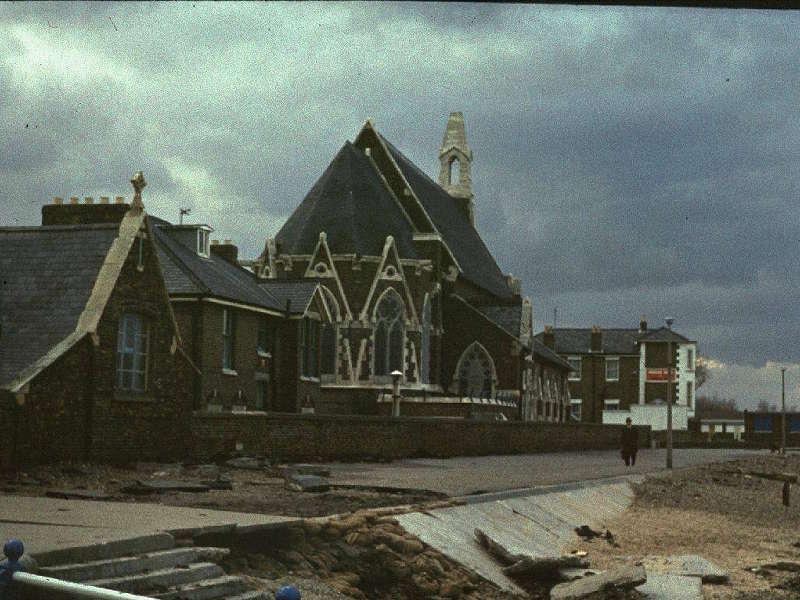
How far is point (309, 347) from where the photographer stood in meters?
43.4

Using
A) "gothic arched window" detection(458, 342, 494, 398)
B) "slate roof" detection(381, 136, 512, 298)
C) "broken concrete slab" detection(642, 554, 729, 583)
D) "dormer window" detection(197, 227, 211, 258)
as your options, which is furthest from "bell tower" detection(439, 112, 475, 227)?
"broken concrete slab" detection(642, 554, 729, 583)

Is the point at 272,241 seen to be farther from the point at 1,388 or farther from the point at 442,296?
the point at 1,388

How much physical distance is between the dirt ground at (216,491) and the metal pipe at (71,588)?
29.4 ft

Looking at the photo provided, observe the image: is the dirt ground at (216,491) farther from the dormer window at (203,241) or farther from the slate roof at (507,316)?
the slate roof at (507,316)

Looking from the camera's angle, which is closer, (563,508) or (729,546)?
(729,546)

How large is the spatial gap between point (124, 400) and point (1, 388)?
11.7 ft

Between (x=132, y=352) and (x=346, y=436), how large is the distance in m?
8.43

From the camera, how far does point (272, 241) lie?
5897 cm

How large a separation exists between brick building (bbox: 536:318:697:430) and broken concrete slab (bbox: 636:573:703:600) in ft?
302

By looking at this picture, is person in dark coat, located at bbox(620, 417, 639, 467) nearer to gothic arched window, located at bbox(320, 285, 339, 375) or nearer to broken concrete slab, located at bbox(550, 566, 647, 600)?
gothic arched window, located at bbox(320, 285, 339, 375)

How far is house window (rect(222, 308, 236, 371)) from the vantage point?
37094 millimetres

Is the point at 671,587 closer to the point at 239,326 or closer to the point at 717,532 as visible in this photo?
the point at 717,532

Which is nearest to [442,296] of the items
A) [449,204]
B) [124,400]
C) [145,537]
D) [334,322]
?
[334,322]

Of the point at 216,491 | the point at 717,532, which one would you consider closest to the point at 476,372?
the point at 717,532
